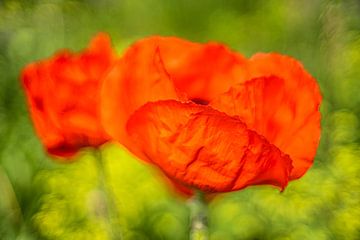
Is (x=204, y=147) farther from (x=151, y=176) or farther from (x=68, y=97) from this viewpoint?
(x=151, y=176)

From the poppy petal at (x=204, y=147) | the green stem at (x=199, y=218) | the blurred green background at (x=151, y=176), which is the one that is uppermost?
the poppy petal at (x=204, y=147)

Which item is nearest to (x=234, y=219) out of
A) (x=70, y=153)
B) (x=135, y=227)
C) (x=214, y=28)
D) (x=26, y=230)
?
(x=135, y=227)

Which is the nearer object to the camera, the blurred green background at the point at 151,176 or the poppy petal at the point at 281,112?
the poppy petal at the point at 281,112

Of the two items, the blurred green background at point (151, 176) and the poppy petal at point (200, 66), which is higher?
the poppy petal at point (200, 66)

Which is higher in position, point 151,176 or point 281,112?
point 281,112

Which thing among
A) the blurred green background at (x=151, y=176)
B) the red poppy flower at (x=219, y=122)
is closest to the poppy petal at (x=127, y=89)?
the red poppy flower at (x=219, y=122)

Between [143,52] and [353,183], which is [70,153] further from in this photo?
[353,183]

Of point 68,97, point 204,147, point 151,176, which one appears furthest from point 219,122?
point 151,176

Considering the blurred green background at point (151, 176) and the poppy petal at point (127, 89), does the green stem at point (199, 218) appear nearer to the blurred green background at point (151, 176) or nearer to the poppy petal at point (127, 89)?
the poppy petal at point (127, 89)
